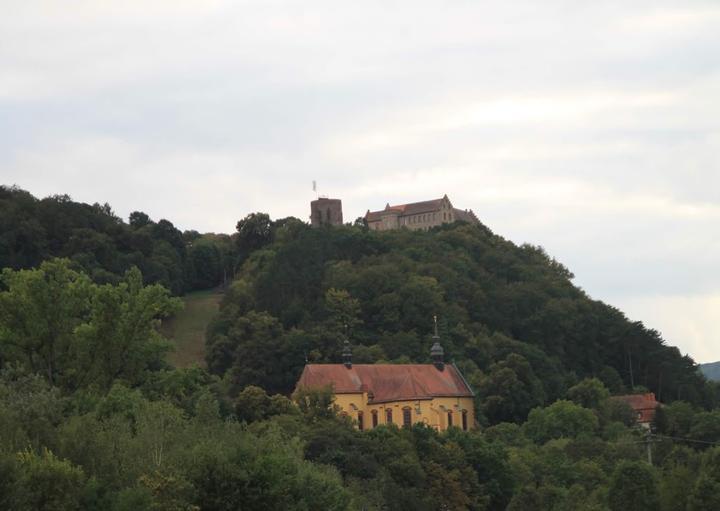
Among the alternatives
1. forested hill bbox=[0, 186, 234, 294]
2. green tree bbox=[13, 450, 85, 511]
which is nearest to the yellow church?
forested hill bbox=[0, 186, 234, 294]

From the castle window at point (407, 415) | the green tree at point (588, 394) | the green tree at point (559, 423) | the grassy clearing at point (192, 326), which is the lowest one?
the green tree at point (559, 423)

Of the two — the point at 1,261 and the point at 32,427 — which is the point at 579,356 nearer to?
the point at 1,261

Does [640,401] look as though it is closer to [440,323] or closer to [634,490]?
[440,323]

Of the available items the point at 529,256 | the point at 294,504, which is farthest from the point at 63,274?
the point at 529,256

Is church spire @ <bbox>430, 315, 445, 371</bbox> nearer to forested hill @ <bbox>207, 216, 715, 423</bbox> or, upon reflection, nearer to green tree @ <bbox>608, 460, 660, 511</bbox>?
forested hill @ <bbox>207, 216, 715, 423</bbox>

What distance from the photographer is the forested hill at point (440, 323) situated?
127875 millimetres

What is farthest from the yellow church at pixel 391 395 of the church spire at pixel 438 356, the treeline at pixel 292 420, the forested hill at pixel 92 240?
the forested hill at pixel 92 240

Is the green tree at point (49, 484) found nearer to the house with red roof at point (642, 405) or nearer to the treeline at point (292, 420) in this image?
the treeline at point (292, 420)

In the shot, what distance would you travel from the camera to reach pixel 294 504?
163 feet

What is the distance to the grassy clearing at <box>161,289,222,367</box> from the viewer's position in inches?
5984

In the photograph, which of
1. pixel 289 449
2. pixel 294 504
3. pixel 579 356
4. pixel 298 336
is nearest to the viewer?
pixel 294 504

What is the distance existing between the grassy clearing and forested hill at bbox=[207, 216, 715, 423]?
6.48 metres

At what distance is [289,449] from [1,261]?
94.3m

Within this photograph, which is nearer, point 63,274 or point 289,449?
point 289,449
